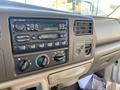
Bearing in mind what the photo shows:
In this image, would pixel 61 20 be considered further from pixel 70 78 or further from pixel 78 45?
pixel 70 78

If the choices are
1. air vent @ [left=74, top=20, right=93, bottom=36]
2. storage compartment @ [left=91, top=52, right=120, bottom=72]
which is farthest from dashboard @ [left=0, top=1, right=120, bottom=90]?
storage compartment @ [left=91, top=52, right=120, bottom=72]

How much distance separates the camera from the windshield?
50.2 inches

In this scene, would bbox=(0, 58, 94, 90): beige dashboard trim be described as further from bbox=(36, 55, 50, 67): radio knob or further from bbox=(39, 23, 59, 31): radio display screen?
bbox=(39, 23, 59, 31): radio display screen

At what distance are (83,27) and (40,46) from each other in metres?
0.28

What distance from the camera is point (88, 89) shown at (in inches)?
64.0

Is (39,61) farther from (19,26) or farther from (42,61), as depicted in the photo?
(19,26)

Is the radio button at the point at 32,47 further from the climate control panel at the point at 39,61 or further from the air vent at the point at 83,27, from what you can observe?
the air vent at the point at 83,27

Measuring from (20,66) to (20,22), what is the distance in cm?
13

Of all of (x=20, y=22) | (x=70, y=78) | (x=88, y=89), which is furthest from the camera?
(x=88, y=89)

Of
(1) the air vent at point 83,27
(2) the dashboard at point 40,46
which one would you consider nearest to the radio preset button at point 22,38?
(2) the dashboard at point 40,46

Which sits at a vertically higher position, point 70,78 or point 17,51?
point 17,51

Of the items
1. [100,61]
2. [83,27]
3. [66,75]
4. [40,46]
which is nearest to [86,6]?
[100,61]

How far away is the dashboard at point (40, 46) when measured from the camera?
535mm

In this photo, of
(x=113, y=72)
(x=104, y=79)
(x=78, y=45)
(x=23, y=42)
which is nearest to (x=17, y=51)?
(x=23, y=42)
